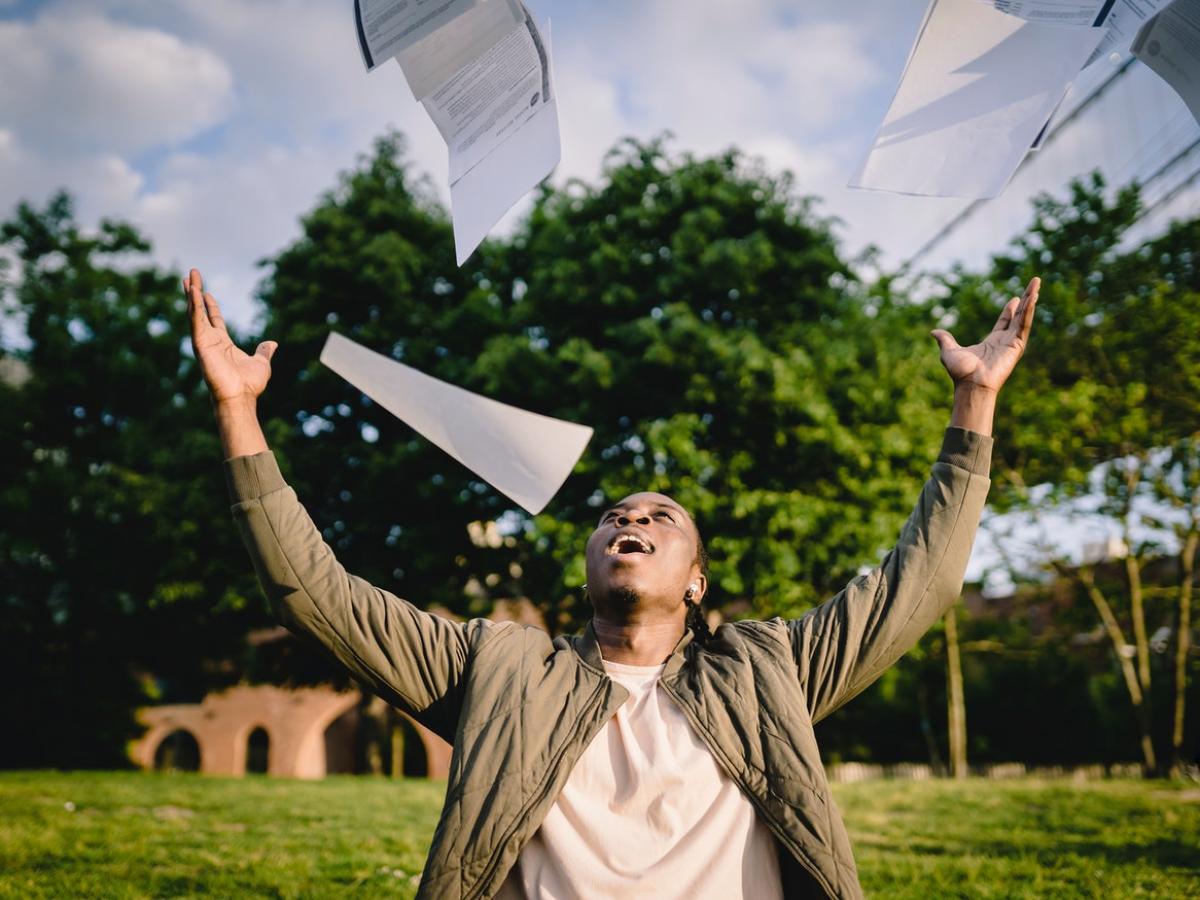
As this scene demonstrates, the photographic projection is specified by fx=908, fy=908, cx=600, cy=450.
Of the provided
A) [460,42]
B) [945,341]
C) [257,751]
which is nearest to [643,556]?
[945,341]

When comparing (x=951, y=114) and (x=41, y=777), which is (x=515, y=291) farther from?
(x=951, y=114)

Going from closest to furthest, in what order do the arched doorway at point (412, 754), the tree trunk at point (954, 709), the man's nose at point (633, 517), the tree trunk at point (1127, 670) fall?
the man's nose at point (633, 517) < the tree trunk at point (1127, 670) < the tree trunk at point (954, 709) < the arched doorway at point (412, 754)

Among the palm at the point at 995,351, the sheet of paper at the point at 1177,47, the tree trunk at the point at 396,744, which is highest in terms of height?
the sheet of paper at the point at 1177,47

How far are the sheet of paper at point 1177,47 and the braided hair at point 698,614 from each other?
203cm

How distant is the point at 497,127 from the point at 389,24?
40cm

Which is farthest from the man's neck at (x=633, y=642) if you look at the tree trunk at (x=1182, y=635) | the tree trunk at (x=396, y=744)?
the tree trunk at (x=396, y=744)

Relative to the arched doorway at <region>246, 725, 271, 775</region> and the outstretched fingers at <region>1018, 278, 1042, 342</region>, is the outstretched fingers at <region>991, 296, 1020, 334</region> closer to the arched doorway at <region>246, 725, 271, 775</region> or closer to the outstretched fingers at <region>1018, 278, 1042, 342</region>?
the outstretched fingers at <region>1018, 278, 1042, 342</region>

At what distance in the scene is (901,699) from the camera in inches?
1024

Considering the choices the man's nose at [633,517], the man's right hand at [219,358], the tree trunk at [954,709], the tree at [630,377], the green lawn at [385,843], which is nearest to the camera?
the man's right hand at [219,358]

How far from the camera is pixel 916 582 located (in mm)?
2527

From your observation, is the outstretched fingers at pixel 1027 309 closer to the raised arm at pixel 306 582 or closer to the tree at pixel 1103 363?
the raised arm at pixel 306 582

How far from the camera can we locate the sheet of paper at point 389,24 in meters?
2.53

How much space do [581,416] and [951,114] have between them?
413 inches

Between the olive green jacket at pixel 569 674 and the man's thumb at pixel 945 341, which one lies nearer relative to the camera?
the olive green jacket at pixel 569 674
